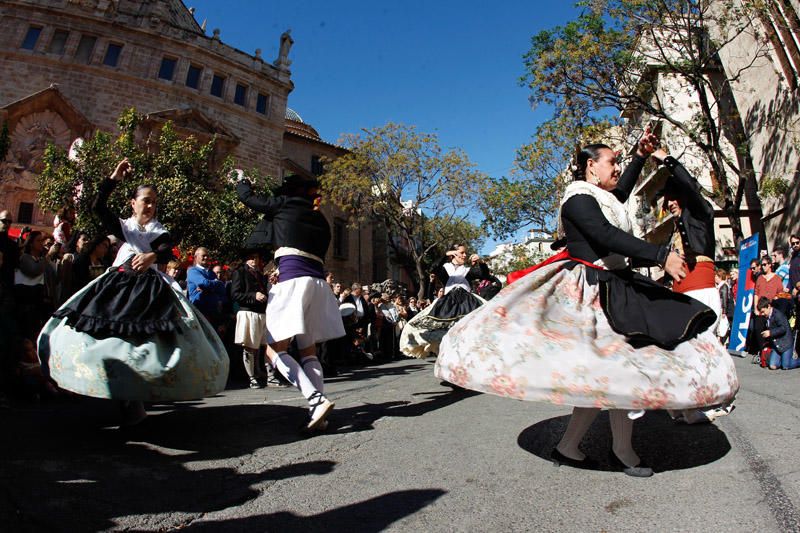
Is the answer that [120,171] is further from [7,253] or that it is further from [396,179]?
[396,179]

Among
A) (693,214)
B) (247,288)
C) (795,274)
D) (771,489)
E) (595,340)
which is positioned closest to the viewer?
(771,489)

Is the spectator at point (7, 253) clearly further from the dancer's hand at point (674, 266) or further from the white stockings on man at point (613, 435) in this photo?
the dancer's hand at point (674, 266)

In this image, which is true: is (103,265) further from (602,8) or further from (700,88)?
(700,88)

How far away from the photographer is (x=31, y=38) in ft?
99.0

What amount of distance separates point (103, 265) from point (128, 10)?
31.7m

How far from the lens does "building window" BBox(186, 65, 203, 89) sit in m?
33.3

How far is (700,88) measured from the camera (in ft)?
54.7

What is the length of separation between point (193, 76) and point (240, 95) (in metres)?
3.15

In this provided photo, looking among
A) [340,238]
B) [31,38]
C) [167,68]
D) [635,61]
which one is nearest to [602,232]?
[635,61]

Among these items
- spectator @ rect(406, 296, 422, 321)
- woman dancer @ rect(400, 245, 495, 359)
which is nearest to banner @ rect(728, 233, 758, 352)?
woman dancer @ rect(400, 245, 495, 359)

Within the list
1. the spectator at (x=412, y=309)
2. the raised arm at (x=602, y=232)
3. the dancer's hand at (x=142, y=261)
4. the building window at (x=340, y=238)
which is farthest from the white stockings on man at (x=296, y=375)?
the building window at (x=340, y=238)

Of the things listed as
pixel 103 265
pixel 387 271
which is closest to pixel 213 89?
pixel 387 271

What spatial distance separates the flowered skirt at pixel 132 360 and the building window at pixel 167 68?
108 ft

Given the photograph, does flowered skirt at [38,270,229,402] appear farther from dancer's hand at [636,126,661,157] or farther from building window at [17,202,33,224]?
building window at [17,202,33,224]
